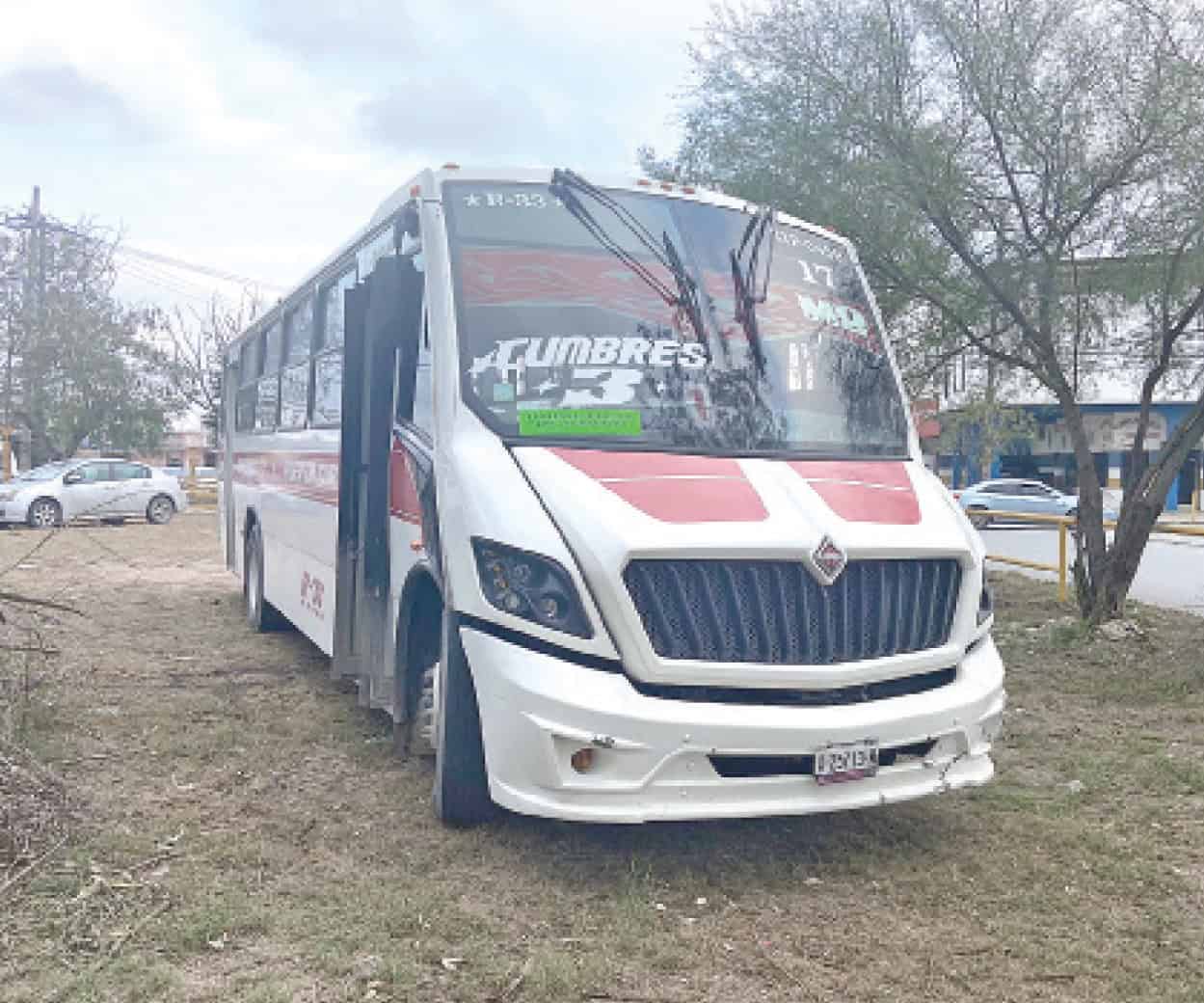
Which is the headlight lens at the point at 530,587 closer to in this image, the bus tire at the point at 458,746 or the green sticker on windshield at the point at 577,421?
the bus tire at the point at 458,746

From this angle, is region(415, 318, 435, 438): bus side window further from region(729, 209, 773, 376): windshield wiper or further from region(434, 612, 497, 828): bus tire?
region(729, 209, 773, 376): windshield wiper

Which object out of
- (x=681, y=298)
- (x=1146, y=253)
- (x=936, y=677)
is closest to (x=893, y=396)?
(x=681, y=298)

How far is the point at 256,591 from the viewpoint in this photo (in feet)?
34.2

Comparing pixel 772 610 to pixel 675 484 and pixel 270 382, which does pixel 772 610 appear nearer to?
pixel 675 484

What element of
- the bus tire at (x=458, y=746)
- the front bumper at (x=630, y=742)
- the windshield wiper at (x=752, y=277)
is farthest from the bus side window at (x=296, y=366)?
the front bumper at (x=630, y=742)

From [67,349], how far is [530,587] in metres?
31.4

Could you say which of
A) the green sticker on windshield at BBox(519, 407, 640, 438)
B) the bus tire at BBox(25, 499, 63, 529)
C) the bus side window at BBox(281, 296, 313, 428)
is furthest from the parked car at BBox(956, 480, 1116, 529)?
the green sticker on windshield at BBox(519, 407, 640, 438)

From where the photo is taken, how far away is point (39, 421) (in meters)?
33.2

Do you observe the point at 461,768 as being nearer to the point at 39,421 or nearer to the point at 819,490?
the point at 819,490

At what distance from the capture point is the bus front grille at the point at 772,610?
4340mm

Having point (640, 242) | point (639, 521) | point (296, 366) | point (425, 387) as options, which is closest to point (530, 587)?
point (639, 521)

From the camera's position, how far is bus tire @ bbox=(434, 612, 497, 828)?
4.71 meters

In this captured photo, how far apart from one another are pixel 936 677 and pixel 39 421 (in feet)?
108

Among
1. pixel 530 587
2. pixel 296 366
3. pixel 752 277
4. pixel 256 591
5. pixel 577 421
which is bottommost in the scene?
pixel 256 591
